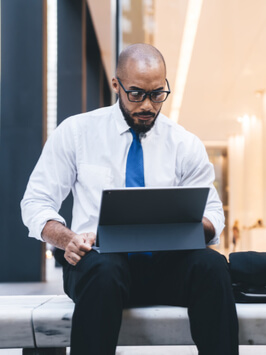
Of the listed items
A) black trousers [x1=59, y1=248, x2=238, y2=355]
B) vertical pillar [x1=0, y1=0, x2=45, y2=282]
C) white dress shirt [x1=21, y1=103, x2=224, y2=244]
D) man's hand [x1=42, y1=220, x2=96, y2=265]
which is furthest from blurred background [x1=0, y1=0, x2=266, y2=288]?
man's hand [x1=42, y1=220, x2=96, y2=265]

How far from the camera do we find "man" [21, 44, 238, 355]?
5.99ft

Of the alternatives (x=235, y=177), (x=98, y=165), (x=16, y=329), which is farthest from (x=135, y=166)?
(x=235, y=177)

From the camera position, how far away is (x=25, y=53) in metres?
7.41

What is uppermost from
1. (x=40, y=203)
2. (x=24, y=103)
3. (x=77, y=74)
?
(x=77, y=74)

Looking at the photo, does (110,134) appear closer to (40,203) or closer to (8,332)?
(40,203)

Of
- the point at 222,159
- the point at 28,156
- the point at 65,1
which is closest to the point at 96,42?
the point at 65,1

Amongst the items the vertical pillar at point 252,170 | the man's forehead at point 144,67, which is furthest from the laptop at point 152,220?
the vertical pillar at point 252,170

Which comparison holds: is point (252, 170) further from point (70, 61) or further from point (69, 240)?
point (69, 240)

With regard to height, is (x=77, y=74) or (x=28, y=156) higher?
(x=77, y=74)

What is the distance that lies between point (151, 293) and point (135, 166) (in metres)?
0.53

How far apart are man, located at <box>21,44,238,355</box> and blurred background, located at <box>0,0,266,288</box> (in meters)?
3.56

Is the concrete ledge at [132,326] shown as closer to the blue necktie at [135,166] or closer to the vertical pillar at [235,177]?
the blue necktie at [135,166]

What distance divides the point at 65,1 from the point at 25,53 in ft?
8.09

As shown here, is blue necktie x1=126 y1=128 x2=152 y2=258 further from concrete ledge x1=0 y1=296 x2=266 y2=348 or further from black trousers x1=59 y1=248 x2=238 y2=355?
concrete ledge x1=0 y1=296 x2=266 y2=348
